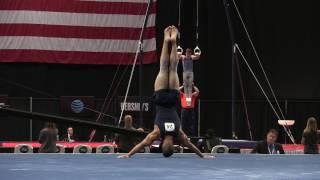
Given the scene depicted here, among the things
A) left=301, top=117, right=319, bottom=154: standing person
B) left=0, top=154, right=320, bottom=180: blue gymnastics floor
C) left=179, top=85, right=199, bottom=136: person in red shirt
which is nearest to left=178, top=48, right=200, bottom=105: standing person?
left=179, top=85, right=199, bottom=136: person in red shirt

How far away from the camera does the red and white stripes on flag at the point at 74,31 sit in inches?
599

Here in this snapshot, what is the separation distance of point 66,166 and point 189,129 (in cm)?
499

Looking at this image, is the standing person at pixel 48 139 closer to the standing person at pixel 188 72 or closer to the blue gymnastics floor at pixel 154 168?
the blue gymnastics floor at pixel 154 168

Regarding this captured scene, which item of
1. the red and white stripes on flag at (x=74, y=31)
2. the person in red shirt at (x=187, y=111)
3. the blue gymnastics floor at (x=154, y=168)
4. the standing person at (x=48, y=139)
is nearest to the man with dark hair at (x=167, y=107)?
the blue gymnastics floor at (x=154, y=168)

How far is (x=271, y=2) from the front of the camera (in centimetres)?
1577

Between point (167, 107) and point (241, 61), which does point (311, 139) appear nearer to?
point (167, 107)

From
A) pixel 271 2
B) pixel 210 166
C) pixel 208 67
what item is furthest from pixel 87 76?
pixel 210 166

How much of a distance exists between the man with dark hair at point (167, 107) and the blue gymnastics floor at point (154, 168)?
0.24m

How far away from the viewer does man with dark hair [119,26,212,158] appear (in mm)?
7824

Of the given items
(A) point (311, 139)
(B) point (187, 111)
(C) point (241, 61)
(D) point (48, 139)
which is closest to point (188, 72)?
(B) point (187, 111)

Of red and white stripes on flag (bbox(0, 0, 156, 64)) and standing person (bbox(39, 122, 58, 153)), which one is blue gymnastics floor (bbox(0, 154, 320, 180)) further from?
red and white stripes on flag (bbox(0, 0, 156, 64))

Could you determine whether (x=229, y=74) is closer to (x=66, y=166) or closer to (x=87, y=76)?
(x=87, y=76)

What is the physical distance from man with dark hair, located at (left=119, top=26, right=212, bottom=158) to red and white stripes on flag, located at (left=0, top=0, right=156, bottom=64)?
284 inches

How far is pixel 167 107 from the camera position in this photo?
26.2 feet
